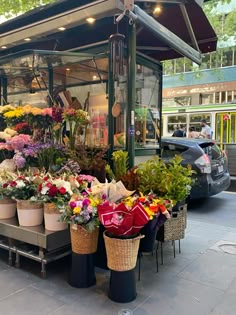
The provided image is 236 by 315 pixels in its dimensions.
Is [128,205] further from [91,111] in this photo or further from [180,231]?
[91,111]

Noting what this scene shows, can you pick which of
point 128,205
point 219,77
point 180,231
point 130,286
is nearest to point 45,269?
point 130,286

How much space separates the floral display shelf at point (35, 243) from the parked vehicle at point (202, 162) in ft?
9.62

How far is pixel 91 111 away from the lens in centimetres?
437

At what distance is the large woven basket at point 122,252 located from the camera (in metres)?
2.39

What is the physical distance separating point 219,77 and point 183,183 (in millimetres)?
16409

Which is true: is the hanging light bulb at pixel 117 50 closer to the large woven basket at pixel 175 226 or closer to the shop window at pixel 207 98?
the large woven basket at pixel 175 226

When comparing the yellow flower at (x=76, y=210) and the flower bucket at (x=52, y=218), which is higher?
the yellow flower at (x=76, y=210)

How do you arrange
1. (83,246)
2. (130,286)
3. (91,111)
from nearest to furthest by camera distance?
(130,286) < (83,246) < (91,111)

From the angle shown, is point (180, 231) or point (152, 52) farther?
point (152, 52)

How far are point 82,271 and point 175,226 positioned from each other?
1106mm

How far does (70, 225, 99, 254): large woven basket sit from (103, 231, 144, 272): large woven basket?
0.75 ft

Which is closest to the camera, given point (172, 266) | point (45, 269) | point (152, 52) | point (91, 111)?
point (45, 269)

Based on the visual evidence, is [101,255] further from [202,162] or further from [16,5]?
[16,5]

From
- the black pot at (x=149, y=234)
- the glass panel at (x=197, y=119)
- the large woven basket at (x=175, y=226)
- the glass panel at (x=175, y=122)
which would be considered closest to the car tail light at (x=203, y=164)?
the large woven basket at (x=175, y=226)
